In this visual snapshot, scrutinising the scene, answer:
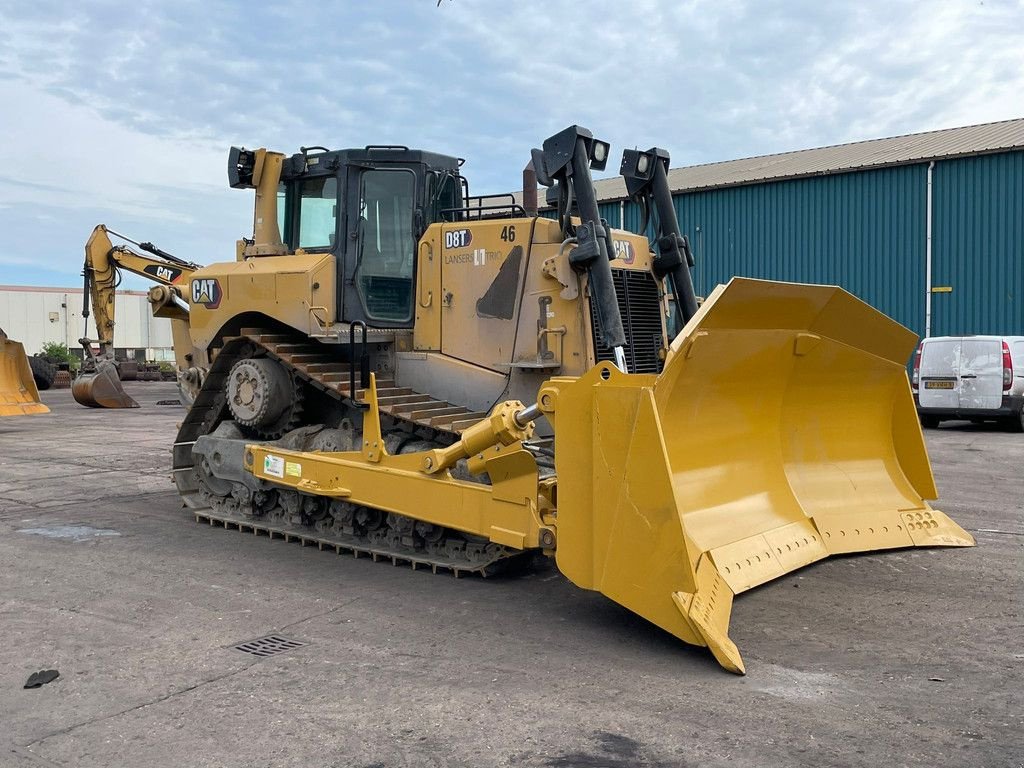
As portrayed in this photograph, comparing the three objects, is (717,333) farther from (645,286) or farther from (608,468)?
(645,286)

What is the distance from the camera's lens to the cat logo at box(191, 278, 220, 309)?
Answer: 8.09 m

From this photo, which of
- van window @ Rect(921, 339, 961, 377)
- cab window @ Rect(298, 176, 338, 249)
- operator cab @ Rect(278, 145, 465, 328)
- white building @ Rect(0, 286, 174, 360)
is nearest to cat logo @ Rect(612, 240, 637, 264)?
operator cab @ Rect(278, 145, 465, 328)

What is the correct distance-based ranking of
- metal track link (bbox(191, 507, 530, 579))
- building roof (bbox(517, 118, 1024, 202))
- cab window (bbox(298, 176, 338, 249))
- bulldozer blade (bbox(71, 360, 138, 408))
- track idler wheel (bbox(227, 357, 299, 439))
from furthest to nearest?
1. building roof (bbox(517, 118, 1024, 202))
2. bulldozer blade (bbox(71, 360, 138, 408))
3. cab window (bbox(298, 176, 338, 249))
4. track idler wheel (bbox(227, 357, 299, 439))
5. metal track link (bbox(191, 507, 530, 579))

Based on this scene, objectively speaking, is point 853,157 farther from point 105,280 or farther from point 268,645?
point 268,645

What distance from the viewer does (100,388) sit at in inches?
779

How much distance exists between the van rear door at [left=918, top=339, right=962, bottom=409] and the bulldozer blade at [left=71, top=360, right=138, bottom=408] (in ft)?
54.1

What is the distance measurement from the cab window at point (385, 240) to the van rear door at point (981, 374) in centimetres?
1168

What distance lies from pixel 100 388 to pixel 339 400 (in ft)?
47.3

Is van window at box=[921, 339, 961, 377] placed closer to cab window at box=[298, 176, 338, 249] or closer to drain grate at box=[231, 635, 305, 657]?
cab window at box=[298, 176, 338, 249]

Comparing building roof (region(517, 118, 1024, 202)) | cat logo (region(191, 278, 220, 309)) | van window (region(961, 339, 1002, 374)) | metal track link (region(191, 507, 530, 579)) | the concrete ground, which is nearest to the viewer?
the concrete ground

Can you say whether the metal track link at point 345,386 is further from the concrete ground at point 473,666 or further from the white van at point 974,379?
the white van at point 974,379

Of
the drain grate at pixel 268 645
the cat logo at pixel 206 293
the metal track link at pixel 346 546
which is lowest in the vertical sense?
the drain grate at pixel 268 645

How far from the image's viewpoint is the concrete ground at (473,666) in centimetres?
355

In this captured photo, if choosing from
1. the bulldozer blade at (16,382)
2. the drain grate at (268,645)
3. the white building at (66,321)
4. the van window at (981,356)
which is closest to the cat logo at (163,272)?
the bulldozer blade at (16,382)
